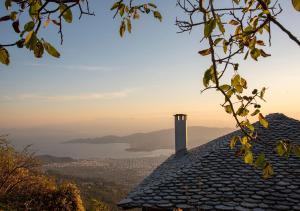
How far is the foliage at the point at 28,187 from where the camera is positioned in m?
14.7

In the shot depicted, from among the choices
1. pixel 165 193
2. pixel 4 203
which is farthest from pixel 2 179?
pixel 165 193

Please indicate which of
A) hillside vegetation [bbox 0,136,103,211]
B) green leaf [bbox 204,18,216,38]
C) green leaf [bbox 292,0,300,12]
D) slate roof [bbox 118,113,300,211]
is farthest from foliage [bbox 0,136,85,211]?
green leaf [bbox 292,0,300,12]

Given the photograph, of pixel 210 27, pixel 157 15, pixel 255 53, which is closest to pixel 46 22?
pixel 210 27

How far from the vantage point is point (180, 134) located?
70.5ft

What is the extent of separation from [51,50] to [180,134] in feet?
64.8

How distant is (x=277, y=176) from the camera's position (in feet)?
38.5

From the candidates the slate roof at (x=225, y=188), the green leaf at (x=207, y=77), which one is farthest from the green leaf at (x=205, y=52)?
the slate roof at (x=225, y=188)

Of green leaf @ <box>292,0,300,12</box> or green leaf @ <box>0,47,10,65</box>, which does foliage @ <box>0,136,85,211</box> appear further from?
green leaf @ <box>292,0,300,12</box>

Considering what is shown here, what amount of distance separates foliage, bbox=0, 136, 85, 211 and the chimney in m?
7.51

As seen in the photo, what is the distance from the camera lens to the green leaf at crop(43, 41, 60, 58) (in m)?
1.94

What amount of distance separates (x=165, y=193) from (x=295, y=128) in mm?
7007

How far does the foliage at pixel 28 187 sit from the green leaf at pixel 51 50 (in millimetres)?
13375

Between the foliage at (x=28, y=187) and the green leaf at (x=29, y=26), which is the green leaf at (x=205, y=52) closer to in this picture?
the green leaf at (x=29, y=26)

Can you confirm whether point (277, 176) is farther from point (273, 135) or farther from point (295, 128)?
point (295, 128)
